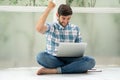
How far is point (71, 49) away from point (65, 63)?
28 centimetres

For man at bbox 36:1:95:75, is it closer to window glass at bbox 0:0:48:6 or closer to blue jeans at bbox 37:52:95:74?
blue jeans at bbox 37:52:95:74

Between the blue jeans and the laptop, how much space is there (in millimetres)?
73

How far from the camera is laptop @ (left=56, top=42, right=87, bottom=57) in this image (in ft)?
8.35

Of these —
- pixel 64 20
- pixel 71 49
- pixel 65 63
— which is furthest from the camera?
pixel 65 63

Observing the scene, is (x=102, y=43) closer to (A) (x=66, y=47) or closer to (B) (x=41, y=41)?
(B) (x=41, y=41)

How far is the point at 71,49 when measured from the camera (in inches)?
102

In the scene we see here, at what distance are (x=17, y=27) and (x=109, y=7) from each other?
1.18m

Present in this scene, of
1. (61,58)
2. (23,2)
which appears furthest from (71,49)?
(23,2)

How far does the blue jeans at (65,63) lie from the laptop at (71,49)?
0.07 m

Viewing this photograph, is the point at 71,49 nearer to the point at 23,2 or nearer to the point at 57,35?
the point at 57,35

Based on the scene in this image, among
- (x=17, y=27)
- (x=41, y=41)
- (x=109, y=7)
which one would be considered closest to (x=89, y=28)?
(x=109, y=7)

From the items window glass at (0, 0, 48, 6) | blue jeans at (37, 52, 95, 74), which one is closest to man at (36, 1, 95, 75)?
blue jeans at (37, 52, 95, 74)

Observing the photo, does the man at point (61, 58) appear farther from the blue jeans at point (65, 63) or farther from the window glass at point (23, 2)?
the window glass at point (23, 2)

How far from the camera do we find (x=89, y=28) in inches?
137
